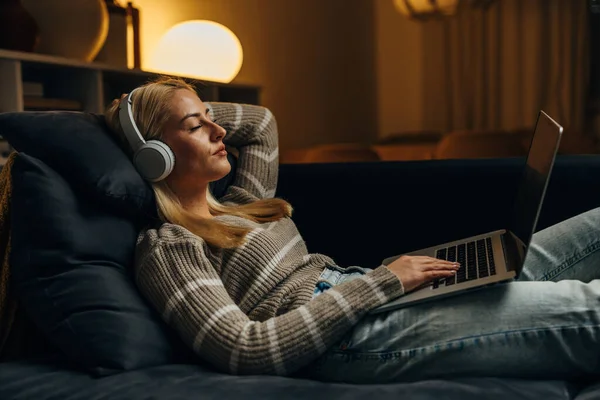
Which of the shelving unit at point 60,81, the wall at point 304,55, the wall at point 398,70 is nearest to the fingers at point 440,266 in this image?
the shelving unit at point 60,81

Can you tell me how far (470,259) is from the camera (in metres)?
1.28

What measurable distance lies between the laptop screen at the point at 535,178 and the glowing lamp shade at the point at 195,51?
71.9 inches

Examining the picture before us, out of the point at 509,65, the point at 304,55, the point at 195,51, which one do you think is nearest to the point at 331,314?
the point at 195,51

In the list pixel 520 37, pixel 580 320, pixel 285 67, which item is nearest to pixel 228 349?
pixel 580 320

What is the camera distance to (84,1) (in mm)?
2434

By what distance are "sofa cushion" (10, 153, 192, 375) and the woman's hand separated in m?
0.39

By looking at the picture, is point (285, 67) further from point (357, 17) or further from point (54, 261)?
point (54, 261)

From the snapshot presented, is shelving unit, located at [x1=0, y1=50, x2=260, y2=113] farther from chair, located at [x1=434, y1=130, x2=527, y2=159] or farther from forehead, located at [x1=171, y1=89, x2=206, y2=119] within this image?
chair, located at [x1=434, y1=130, x2=527, y2=159]

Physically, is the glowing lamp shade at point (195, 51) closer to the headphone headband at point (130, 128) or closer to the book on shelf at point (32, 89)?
the book on shelf at point (32, 89)

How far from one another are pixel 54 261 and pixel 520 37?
4.38 metres

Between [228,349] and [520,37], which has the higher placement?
[520,37]

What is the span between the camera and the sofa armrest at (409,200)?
5.49ft

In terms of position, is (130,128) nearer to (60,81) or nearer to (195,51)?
(60,81)

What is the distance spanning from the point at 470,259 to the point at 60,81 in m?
1.71
